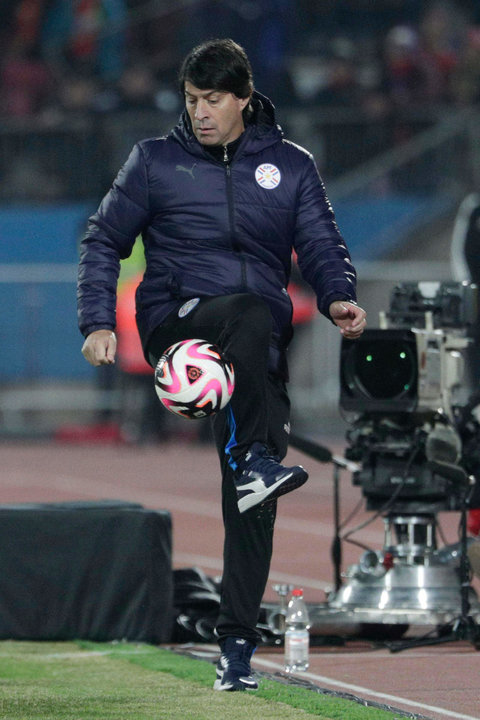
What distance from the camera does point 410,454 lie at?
731 cm

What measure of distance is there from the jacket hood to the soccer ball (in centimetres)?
75

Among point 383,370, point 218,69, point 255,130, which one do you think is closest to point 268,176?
point 255,130

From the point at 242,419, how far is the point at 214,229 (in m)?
0.64

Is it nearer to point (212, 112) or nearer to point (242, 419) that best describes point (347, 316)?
point (242, 419)

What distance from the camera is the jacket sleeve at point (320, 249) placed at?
529 cm

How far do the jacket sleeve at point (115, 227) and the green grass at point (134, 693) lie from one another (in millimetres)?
1243

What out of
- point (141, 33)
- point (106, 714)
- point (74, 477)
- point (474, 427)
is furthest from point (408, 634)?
point (141, 33)

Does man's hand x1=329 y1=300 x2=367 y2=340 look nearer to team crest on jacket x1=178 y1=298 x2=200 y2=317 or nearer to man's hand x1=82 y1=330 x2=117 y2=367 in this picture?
team crest on jacket x1=178 y1=298 x2=200 y2=317

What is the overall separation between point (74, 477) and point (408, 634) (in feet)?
29.5

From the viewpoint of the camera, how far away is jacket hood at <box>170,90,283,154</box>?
17.7 ft

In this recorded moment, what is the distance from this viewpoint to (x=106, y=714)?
4.99 metres

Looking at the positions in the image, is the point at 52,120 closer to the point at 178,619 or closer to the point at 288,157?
the point at 178,619

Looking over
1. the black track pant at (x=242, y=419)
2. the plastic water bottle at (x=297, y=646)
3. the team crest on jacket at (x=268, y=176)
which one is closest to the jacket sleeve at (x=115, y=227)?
the black track pant at (x=242, y=419)

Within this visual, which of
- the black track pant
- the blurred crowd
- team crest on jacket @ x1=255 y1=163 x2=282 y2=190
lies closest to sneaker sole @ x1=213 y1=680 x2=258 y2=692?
the black track pant
